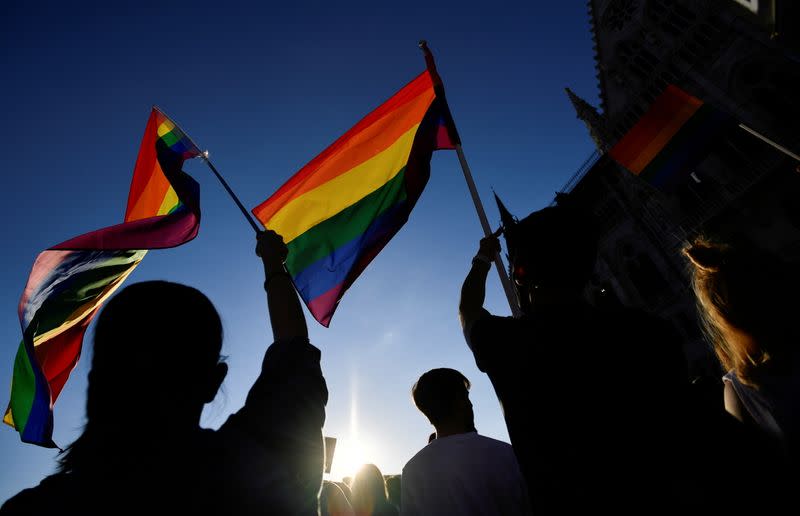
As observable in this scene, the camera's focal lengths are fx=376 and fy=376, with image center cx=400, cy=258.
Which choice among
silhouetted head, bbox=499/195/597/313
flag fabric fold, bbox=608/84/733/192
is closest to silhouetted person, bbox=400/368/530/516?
silhouetted head, bbox=499/195/597/313

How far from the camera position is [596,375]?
1.47 meters

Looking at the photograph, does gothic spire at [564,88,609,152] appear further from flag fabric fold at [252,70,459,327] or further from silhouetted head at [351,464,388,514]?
silhouetted head at [351,464,388,514]

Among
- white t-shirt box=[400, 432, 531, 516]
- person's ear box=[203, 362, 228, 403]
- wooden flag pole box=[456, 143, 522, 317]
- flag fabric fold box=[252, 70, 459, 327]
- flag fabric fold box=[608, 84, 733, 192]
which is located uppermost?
flag fabric fold box=[608, 84, 733, 192]

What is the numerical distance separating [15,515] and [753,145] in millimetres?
22512

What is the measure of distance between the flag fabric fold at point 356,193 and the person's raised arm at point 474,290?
2011 mm

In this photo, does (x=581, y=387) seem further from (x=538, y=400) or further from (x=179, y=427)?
(x=179, y=427)

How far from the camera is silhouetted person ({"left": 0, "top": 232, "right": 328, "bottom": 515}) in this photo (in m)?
1.01

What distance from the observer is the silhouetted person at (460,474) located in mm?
2404

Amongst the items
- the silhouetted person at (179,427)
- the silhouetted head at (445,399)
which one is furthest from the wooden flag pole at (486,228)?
the silhouetted person at (179,427)

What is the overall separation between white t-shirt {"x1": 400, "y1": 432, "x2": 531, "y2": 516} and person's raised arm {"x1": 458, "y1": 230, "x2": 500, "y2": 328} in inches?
46.8

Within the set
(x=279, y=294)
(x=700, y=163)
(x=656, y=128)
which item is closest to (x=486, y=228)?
(x=279, y=294)

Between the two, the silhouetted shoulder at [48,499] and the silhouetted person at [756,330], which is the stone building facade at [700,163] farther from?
the silhouetted shoulder at [48,499]

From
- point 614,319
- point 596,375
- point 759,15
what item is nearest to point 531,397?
point 596,375

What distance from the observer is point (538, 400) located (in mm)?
1523
